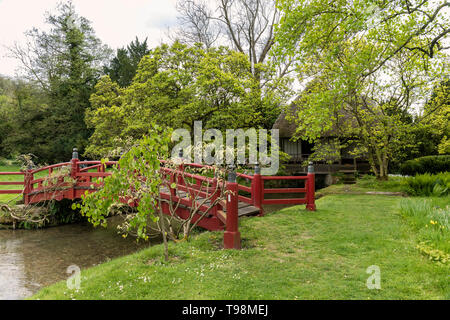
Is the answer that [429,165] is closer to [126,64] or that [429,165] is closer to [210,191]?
[210,191]

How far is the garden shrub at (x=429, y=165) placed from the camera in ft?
55.7

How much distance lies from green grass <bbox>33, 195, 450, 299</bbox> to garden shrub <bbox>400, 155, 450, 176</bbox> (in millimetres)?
12226

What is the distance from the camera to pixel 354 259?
534 cm

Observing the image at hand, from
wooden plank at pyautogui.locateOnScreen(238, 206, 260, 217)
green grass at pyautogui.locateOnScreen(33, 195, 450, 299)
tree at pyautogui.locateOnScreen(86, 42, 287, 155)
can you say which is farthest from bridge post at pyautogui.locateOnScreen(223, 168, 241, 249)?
tree at pyautogui.locateOnScreen(86, 42, 287, 155)

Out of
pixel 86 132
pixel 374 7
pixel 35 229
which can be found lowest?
pixel 35 229

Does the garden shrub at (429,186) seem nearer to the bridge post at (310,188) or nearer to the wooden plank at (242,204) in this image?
the bridge post at (310,188)

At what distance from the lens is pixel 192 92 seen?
45.7 ft

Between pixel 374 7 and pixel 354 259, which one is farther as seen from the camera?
pixel 374 7

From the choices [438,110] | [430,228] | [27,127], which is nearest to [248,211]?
[430,228]

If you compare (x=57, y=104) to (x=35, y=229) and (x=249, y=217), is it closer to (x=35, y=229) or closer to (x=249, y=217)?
(x=35, y=229)

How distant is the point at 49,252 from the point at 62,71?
70.7 feet
